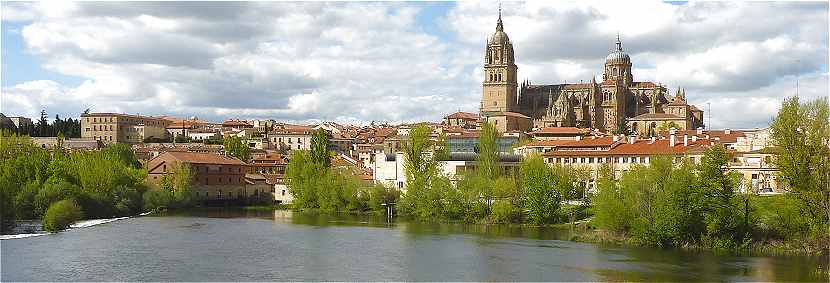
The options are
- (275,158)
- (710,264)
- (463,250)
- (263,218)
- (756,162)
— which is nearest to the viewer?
(710,264)

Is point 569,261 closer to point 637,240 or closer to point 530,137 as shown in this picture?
point 637,240

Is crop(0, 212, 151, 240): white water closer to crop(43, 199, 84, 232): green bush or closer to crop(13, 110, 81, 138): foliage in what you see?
crop(43, 199, 84, 232): green bush

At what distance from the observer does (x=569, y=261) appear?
29.0m

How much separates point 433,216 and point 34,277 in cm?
2534

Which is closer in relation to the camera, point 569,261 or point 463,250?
point 569,261

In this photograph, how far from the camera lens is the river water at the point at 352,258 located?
2573 cm

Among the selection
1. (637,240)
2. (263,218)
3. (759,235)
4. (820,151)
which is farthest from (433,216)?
(820,151)

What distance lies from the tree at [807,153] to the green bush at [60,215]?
26.5 m

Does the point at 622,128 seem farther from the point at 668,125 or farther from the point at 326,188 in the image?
the point at 326,188

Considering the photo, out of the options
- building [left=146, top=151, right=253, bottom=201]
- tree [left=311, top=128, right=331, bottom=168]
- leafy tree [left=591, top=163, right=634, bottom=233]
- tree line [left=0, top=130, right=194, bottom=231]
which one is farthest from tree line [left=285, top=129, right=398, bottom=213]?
leafy tree [left=591, top=163, right=634, bottom=233]

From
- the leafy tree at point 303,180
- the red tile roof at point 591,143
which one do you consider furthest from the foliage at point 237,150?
the red tile roof at point 591,143

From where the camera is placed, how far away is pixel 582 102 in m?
101

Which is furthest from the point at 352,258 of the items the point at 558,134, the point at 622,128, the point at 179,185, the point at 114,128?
the point at 114,128

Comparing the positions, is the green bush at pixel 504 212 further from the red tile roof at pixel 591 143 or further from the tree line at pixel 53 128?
the tree line at pixel 53 128
